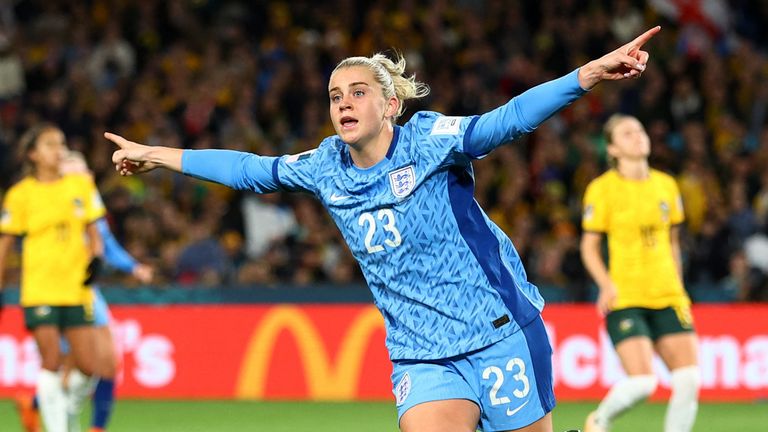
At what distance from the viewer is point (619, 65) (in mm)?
4520

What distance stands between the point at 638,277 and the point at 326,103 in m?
7.88

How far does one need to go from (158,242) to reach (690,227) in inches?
217

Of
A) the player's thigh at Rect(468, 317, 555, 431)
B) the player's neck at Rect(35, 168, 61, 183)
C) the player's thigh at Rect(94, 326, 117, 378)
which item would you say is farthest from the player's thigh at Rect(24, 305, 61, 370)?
the player's thigh at Rect(468, 317, 555, 431)

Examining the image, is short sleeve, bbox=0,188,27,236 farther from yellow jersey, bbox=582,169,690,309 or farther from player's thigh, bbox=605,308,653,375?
player's thigh, bbox=605,308,653,375

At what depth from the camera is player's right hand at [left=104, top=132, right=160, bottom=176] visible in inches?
210

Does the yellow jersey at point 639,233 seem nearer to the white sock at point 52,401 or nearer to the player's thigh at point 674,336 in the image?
the player's thigh at point 674,336

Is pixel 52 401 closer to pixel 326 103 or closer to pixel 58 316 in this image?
pixel 58 316

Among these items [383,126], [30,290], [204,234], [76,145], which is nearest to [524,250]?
[204,234]

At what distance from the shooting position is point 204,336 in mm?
12977

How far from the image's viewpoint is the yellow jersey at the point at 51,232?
8898 mm

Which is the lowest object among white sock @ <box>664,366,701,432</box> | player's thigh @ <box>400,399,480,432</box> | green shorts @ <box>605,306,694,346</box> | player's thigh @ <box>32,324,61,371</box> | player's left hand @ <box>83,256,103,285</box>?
white sock @ <box>664,366,701,432</box>

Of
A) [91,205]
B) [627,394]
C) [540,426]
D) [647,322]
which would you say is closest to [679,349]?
[647,322]

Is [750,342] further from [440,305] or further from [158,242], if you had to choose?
[440,305]

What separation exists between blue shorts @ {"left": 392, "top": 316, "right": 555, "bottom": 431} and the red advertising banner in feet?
24.6
